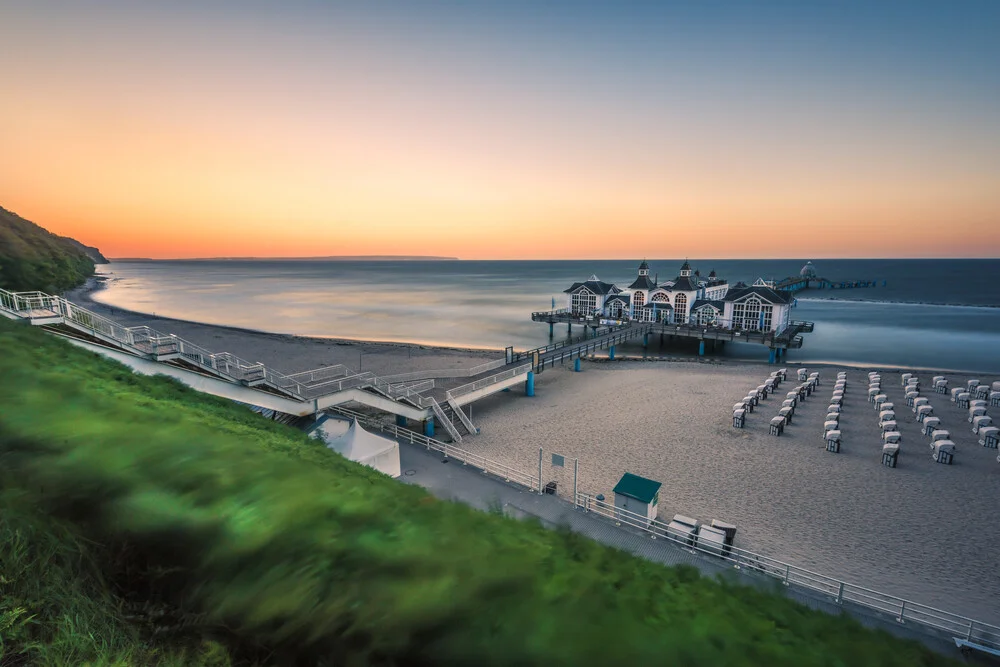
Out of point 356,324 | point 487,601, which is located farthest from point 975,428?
point 356,324

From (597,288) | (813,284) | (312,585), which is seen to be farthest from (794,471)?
(813,284)

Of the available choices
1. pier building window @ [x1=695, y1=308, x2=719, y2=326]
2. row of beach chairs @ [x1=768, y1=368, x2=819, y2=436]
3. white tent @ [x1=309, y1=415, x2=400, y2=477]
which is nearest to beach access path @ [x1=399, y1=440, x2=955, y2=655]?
white tent @ [x1=309, y1=415, x2=400, y2=477]

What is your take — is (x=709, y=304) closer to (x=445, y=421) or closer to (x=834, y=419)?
(x=834, y=419)

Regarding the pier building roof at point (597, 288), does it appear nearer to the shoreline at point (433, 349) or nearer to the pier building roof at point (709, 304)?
the shoreline at point (433, 349)

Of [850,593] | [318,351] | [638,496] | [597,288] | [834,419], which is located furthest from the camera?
[597,288]

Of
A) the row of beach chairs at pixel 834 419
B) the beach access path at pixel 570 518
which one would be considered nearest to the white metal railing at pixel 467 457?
the beach access path at pixel 570 518

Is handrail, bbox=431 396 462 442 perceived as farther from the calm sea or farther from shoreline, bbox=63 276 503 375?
the calm sea

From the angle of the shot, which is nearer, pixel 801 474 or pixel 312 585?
pixel 312 585
